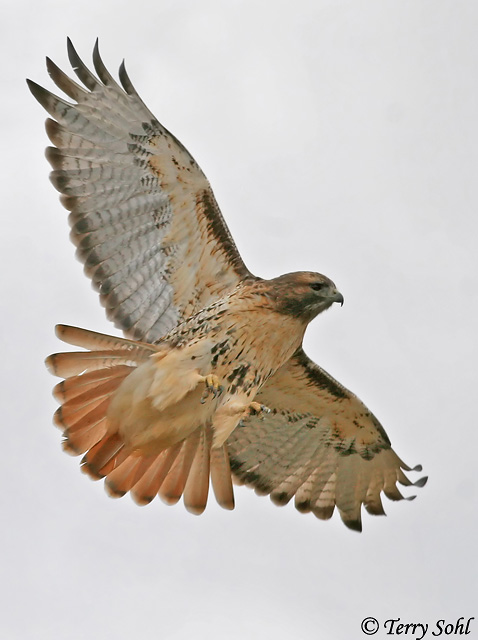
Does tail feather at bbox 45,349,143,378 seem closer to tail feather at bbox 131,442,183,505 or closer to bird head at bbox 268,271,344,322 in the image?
tail feather at bbox 131,442,183,505

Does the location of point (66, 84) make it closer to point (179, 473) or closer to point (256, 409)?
point (256, 409)

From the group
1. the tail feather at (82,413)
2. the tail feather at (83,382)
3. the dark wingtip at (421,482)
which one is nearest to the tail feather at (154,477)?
the tail feather at (82,413)

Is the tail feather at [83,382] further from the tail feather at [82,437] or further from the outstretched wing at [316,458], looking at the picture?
the outstretched wing at [316,458]

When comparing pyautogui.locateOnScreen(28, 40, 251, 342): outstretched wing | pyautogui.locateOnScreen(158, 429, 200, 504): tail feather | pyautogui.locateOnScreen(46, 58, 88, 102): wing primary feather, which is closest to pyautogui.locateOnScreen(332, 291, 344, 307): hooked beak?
pyautogui.locateOnScreen(28, 40, 251, 342): outstretched wing

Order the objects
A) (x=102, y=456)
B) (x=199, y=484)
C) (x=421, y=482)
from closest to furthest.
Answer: (x=102, y=456) → (x=199, y=484) → (x=421, y=482)

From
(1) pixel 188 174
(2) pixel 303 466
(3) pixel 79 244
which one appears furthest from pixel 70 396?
(2) pixel 303 466

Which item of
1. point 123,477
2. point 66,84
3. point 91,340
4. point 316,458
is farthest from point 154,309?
point 316,458
